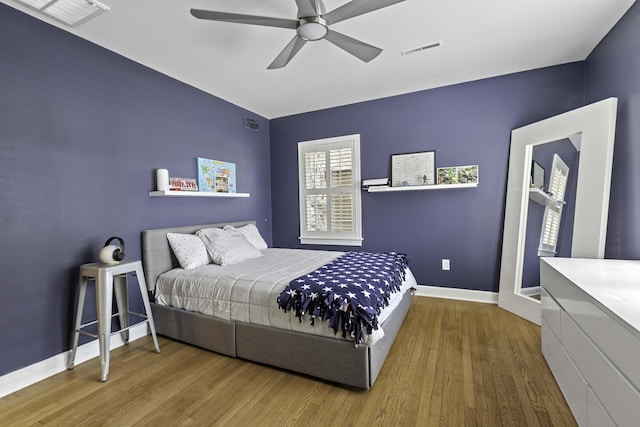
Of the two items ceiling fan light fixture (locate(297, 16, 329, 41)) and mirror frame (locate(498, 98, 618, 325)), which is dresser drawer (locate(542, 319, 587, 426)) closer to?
mirror frame (locate(498, 98, 618, 325))

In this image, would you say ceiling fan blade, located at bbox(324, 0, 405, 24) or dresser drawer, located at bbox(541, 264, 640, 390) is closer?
dresser drawer, located at bbox(541, 264, 640, 390)

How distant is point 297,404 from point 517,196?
301 centimetres

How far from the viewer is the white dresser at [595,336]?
41.7 inches

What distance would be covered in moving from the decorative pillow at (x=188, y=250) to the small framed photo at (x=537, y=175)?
3494mm

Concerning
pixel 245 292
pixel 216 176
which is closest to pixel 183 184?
pixel 216 176

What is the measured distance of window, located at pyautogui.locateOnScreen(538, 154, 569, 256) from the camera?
8.68 feet

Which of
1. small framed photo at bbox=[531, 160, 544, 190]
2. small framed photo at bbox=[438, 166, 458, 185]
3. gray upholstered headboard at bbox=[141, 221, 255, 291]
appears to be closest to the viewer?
gray upholstered headboard at bbox=[141, 221, 255, 291]

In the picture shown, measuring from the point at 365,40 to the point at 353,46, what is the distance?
534 millimetres

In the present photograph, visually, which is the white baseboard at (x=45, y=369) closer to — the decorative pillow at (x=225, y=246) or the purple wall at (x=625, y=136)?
the decorative pillow at (x=225, y=246)

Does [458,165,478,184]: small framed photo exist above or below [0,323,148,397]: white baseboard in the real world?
above

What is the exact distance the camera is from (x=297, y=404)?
1.77 meters

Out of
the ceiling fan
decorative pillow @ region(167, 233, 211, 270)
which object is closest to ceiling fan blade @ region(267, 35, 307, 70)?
the ceiling fan

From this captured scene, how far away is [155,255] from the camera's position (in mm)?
2777

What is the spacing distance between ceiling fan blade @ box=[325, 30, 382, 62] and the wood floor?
2366mm
